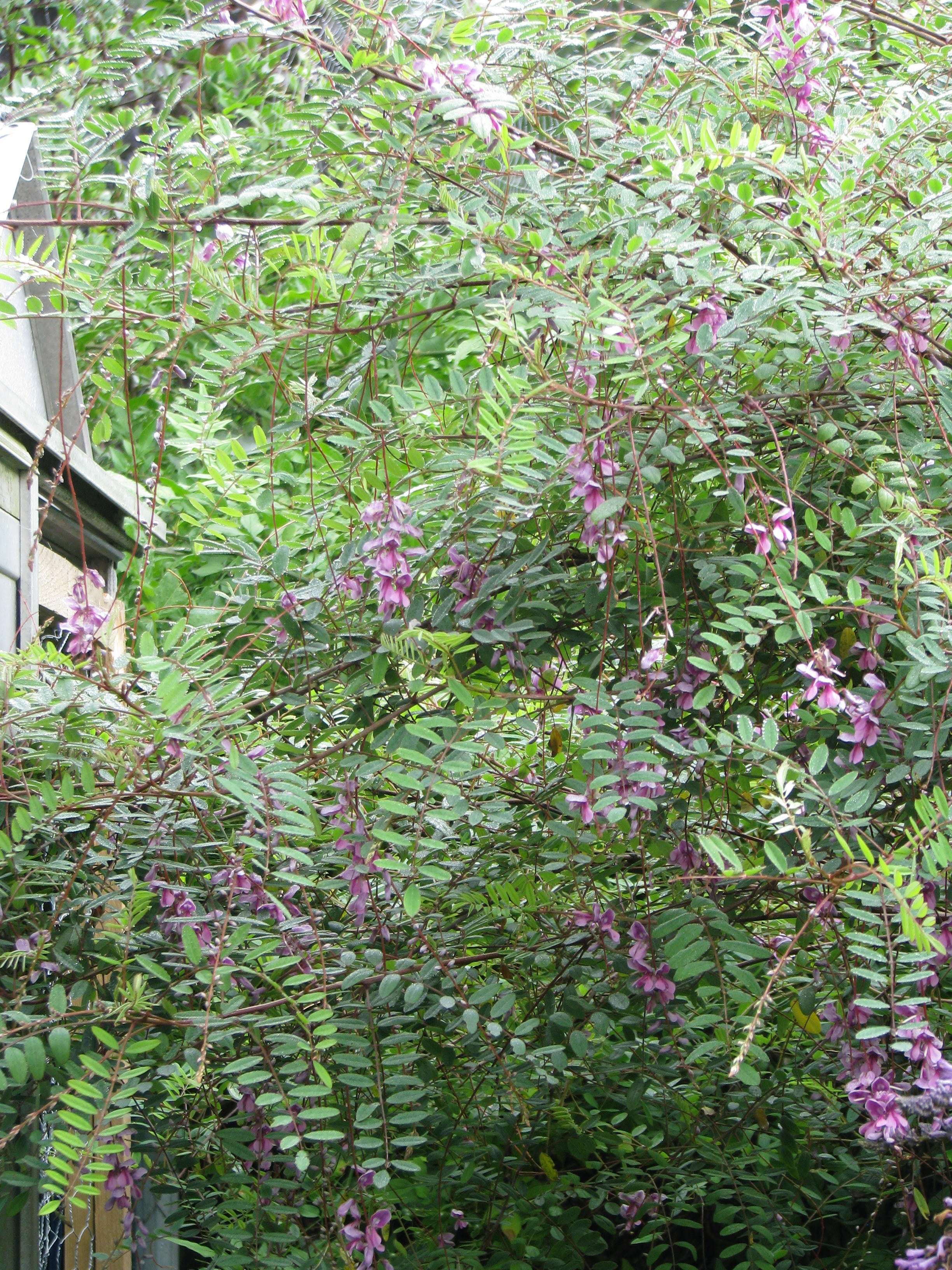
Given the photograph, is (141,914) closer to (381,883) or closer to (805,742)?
(381,883)

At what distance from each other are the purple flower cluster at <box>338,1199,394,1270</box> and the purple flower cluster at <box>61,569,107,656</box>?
34.9 inches

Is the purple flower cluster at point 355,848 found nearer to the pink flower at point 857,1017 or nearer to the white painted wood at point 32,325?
the pink flower at point 857,1017

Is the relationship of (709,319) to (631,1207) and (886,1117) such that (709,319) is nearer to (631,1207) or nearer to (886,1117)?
(886,1117)

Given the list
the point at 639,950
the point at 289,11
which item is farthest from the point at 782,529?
the point at 289,11

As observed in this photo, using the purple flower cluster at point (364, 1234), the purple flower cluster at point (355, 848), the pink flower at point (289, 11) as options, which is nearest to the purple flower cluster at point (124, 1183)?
the purple flower cluster at point (364, 1234)

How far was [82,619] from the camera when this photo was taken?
192 cm

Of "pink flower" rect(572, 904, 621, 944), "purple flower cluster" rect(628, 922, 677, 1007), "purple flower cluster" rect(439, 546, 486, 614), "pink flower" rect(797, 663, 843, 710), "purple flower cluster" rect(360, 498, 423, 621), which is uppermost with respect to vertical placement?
"pink flower" rect(797, 663, 843, 710)

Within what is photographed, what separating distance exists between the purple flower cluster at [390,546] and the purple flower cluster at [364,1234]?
793 mm

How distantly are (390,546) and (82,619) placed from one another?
24.3 inches

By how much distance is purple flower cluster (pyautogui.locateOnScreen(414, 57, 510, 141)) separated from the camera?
4.98 ft

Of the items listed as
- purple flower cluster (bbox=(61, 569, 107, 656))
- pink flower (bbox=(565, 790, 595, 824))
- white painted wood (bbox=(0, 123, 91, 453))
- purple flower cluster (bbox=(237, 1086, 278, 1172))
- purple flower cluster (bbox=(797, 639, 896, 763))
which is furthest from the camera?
white painted wood (bbox=(0, 123, 91, 453))

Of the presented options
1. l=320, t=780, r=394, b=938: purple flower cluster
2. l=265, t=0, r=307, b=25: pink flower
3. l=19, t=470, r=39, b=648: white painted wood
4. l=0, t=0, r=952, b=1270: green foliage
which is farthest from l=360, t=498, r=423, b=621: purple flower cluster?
l=19, t=470, r=39, b=648: white painted wood

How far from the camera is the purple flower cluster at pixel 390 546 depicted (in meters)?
1.57

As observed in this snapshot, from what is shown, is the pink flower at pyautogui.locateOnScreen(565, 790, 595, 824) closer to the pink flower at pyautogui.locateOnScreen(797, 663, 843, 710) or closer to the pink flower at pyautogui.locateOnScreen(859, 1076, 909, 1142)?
the pink flower at pyautogui.locateOnScreen(797, 663, 843, 710)
